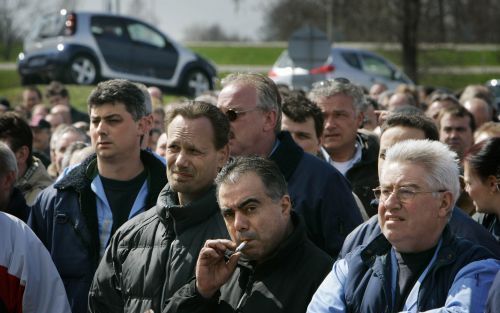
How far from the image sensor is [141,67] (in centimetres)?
2545

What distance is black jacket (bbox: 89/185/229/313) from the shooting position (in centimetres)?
563

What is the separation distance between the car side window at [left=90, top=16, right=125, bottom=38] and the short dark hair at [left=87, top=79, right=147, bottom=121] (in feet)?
60.0

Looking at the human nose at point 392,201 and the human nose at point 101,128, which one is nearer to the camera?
the human nose at point 392,201

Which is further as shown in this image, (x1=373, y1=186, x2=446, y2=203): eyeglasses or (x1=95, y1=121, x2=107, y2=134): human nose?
(x1=95, y1=121, x2=107, y2=134): human nose

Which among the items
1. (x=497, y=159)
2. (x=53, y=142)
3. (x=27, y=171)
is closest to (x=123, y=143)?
(x=27, y=171)

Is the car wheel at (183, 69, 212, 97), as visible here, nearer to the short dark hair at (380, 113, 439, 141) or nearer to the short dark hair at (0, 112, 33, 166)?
the short dark hair at (0, 112, 33, 166)

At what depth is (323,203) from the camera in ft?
20.8

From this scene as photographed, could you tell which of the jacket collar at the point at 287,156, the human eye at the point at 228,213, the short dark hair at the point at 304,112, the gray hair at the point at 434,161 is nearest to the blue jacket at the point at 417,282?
the gray hair at the point at 434,161

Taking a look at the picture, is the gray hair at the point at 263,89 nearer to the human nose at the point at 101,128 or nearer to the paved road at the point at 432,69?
the human nose at the point at 101,128

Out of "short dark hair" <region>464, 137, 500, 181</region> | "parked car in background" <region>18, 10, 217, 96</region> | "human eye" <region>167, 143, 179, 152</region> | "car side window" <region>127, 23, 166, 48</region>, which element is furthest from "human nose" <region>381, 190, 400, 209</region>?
"car side window" <region>127, 23, 166, 48</region>

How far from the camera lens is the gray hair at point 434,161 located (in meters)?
4.90

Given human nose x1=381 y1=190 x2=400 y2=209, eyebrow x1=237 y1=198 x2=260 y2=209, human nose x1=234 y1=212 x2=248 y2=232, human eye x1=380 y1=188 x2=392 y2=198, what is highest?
human eye x1=380 y1=188 x2=392 y2=198

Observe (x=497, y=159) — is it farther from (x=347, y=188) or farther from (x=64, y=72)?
(x=64, y=72)

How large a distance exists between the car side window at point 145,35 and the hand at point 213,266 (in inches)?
812
